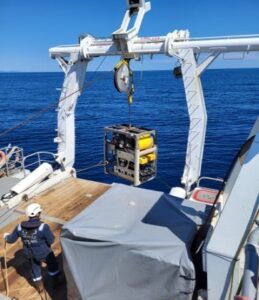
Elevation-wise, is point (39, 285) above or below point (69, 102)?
below

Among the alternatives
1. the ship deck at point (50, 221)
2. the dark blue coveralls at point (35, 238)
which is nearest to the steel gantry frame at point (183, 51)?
the ship deck at point (50, 221)

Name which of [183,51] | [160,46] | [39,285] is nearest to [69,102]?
[160,46]

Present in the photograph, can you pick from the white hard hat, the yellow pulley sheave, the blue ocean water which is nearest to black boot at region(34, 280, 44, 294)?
the white hard hat

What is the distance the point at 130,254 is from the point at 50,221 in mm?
5731

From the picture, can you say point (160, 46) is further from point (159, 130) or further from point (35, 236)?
point (159, 130)

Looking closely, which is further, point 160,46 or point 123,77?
point 123,77

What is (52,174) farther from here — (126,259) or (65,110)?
(126,259)

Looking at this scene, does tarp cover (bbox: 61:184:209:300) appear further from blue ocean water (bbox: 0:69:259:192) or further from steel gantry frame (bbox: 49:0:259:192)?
blue ocean water (bbox: 0:69:259:192)

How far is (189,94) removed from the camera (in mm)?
10234

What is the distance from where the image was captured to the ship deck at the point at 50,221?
7.39m

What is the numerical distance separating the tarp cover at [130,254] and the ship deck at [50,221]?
204 cm

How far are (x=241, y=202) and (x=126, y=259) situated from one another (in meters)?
2.06

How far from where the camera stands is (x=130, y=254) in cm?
521

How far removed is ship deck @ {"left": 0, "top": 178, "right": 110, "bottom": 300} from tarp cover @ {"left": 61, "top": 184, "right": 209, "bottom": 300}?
80.3 inches
